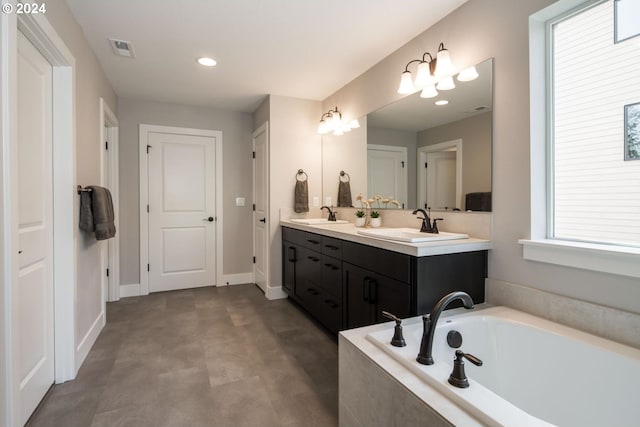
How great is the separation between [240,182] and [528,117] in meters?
3.43

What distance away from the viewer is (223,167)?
13.7 ft

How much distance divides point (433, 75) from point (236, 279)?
11.2ft

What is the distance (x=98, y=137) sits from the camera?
2613 millimetres

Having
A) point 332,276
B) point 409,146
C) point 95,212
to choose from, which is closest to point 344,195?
point 409,146

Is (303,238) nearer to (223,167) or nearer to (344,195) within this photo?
(344,195)

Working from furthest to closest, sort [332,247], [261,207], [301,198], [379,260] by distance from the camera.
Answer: [261,207] < [301,198] < [332,247] < [379,260]

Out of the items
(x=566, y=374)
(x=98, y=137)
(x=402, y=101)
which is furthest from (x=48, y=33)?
(x=566, y=374)

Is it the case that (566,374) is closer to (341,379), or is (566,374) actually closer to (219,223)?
(341,379)

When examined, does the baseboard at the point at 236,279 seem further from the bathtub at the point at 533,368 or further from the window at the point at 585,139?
the window at the point at 585,139

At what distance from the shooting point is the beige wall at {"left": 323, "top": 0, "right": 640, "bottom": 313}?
152cm

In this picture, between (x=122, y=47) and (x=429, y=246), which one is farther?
(x=122, y=47)

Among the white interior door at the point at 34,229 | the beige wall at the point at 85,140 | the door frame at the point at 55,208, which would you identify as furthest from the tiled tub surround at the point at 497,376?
the beige wall at the point at 85,140

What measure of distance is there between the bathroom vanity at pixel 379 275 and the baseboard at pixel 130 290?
227 centimetres

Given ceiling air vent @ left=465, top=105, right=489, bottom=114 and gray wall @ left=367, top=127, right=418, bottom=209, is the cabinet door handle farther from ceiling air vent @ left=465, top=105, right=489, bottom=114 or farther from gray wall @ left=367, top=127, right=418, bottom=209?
ceiling air vent @ left=465, top=105, right=489, bottom=114
